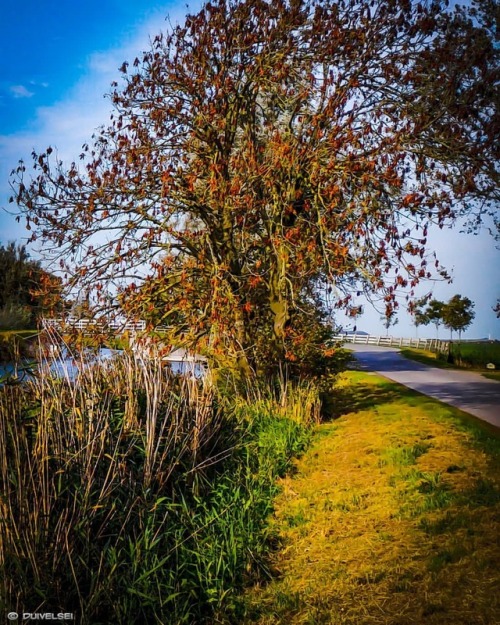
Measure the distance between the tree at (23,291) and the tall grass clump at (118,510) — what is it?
6.89 feet

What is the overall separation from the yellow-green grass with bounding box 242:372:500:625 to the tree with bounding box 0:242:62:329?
174 inches

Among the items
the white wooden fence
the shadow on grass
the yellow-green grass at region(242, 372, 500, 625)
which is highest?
the white wooden fence

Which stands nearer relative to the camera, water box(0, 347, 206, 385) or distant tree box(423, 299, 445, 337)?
water box(0, 347, 206, 385)

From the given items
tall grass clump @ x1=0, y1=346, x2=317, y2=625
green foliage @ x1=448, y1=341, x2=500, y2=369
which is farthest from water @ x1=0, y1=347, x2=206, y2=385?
green foliage @ x1=448, y1=341, x2=500, y2=369

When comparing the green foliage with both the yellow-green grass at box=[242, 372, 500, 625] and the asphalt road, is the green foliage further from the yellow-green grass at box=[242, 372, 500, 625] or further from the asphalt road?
the yellow-green grass at box=[242, 372, 500, 625]

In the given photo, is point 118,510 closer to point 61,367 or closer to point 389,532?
point 61,367

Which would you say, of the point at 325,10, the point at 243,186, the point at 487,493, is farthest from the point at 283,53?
the point at 487,493

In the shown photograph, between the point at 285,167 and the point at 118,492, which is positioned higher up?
the point at 285,167

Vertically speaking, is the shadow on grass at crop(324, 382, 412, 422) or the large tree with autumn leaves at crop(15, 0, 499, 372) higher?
the large tree with autumn leaves at crop(15, 0, 499, 372)

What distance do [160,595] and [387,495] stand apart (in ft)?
9.79

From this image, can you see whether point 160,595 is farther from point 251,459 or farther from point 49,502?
point 251,459

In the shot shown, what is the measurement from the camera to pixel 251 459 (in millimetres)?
7609

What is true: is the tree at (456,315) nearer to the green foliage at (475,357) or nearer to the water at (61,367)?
the green foliage at (475,357)

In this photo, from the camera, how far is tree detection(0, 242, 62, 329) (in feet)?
28.2
